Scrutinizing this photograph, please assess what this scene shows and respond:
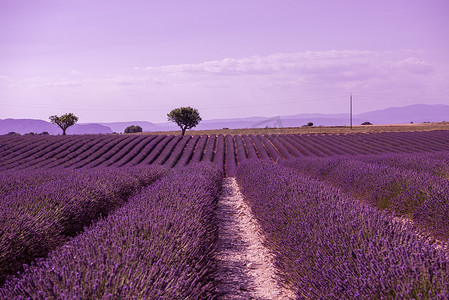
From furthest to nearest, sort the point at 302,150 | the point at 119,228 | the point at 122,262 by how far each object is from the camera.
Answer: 1. the point at 302,150
2. the point at 119,228
3. the point at 122,262

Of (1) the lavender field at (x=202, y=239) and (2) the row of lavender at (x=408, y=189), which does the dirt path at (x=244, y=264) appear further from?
(2) the row of lavender at (x=408, y=189)

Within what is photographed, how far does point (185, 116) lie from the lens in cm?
3859

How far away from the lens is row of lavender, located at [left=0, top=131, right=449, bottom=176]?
54.6 ft

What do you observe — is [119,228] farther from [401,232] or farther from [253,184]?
[253,184]

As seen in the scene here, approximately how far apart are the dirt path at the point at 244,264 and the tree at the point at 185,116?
32.7 m

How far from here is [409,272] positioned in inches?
73.5

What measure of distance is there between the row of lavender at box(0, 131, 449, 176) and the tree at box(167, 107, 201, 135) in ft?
49.9

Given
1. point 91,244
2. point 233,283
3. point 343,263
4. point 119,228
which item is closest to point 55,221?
point 119,228

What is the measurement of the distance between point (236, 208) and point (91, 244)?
4.85 metres

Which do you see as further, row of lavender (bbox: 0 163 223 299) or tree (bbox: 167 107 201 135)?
tree (bbox: 167 107 201 135)

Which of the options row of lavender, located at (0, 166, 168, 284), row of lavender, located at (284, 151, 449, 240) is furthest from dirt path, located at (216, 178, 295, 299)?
row of lavender, located at (284, 151, 449, 240)

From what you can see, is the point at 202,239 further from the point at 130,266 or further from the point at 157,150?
the point at 157,150

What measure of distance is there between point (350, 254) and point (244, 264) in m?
1.87

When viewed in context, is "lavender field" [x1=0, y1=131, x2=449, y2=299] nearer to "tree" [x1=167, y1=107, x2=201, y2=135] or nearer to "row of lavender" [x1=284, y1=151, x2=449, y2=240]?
"row of lavender" [x1=284, y1=151, x2=449, y2=240]
